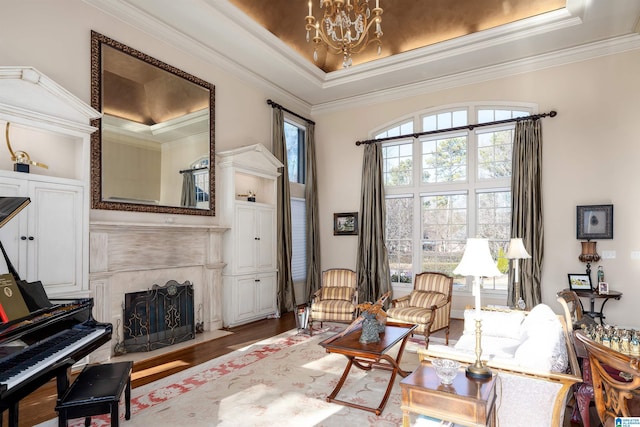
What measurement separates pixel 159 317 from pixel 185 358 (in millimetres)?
826

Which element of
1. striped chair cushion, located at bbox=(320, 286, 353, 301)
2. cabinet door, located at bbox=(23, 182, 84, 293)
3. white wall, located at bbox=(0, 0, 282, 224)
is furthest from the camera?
striped chair cushion, located at bbox=(320, 286, 353, 301)

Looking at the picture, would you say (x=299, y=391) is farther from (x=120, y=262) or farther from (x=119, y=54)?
(x=119, y=54)

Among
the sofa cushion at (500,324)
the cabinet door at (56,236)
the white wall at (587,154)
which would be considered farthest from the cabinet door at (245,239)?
the white wall at (587,154)

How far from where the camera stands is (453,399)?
83.6 inches

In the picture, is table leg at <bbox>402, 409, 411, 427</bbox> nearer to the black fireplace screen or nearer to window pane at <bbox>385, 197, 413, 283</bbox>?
the black fireplace screen

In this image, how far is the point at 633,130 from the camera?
550 cm

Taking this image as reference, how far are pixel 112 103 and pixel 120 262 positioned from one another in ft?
6.56

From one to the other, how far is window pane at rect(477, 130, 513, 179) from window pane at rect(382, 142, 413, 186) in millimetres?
1312

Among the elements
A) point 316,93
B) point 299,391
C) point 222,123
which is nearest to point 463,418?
point 299,391

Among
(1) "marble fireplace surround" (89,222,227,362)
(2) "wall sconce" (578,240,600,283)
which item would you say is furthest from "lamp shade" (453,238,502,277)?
(2) "wall sconce" (578,240,600,283)

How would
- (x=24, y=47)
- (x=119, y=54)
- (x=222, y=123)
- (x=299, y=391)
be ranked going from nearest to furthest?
(x=299, y=391) → (x=24, y=47) → (x=119, y=54) → (x=222, y=123)

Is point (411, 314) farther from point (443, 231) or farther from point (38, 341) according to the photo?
point (38, 341)

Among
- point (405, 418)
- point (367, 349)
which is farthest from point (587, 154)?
point (405, 418)

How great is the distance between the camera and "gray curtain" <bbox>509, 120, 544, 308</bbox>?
5926 mm
